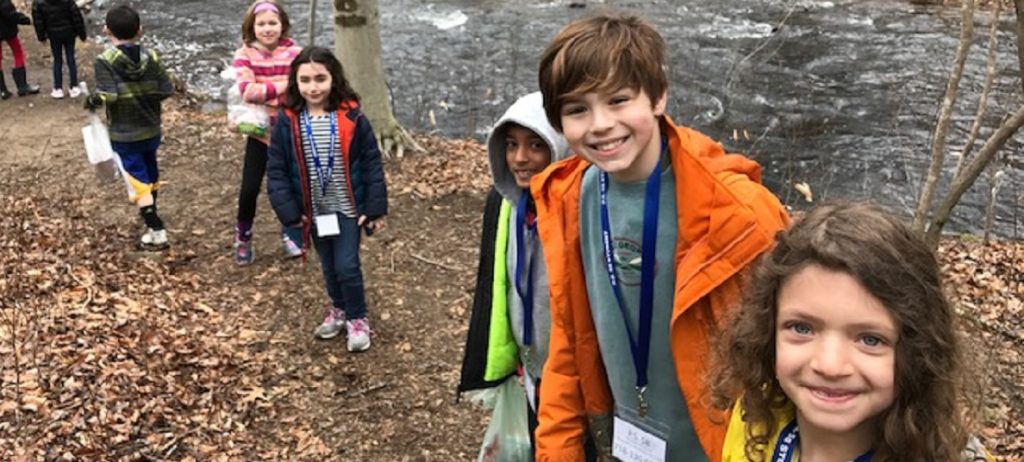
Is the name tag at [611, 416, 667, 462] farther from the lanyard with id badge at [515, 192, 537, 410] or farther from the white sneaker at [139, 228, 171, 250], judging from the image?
the white sneaker at [139, 228, 171, 250]

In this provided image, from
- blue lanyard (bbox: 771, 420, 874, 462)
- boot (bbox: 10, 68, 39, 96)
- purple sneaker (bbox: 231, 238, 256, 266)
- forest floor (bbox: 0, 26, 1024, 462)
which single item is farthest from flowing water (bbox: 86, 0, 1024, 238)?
blue lanyard (bbox: 771, 420, 874, 462)

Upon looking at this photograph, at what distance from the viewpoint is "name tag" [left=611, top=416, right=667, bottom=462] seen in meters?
2.56

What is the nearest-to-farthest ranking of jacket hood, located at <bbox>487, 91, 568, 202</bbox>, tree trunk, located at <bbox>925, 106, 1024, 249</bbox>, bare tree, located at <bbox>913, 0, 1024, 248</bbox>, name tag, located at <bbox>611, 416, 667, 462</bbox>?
name tag, located at <bbox>611, 416, 667, 462</bbox> < jacket hood, located at <bbox>487, 91, 568, 202</bbox> < tree trunk, located at <bbox>925, 106, 1024, 249</bbox> < bare tree, located at <bbox>913, 0, 1024, 248</bbox>

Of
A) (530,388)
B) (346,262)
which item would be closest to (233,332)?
(346,262)

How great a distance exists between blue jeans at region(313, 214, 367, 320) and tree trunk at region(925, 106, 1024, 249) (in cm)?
313

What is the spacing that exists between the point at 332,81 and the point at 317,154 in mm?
429

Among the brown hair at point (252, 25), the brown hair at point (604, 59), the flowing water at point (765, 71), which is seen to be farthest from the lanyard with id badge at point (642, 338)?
the flowing water at point (765, 71)

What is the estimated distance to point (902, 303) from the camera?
1675 millimetres

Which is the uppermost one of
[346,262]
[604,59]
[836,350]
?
→ [604,59]

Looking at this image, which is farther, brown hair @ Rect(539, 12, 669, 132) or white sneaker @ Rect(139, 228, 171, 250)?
white sneaker @ Rect(139, 228, 171, 250)

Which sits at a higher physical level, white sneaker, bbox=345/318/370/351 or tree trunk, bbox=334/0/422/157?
tree trunk, bbox=334/0/422/157

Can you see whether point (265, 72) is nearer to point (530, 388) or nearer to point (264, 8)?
point (264, 8)

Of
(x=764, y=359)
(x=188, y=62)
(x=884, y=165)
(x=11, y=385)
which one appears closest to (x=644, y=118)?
(x=764, y=359)

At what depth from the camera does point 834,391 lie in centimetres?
172
